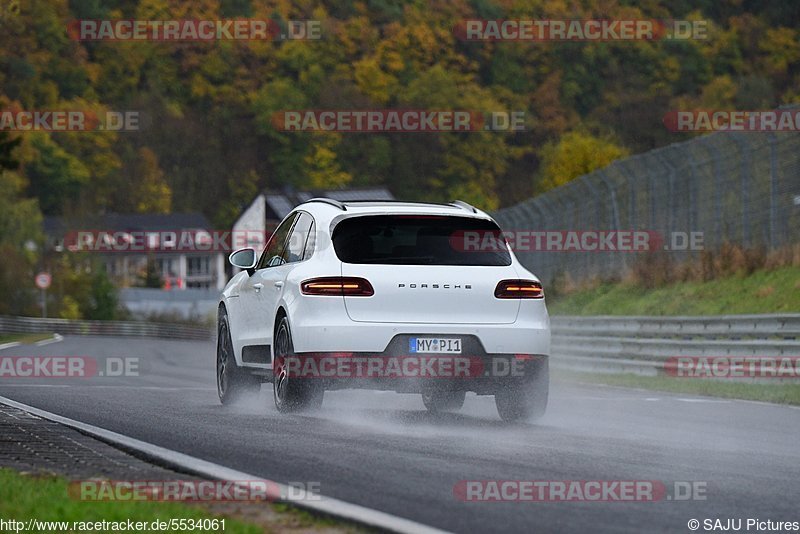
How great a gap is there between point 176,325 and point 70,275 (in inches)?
757

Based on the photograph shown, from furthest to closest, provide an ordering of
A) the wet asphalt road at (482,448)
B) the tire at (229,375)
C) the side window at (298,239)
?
the tire at (229,375) < the side window at (298,239) < the wet asphalt road at (482,448)

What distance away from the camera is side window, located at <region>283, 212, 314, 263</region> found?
1306cm

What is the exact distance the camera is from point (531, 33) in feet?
506

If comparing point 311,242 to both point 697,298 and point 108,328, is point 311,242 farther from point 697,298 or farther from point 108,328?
point 108,328

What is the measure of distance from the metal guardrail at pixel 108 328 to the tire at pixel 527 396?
67.4 metres

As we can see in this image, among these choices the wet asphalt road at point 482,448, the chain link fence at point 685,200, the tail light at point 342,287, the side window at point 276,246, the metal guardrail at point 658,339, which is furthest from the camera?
the chain link fence at point 685,200

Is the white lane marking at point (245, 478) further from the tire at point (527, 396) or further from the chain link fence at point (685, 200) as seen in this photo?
the chain link fence at point (685, 200)

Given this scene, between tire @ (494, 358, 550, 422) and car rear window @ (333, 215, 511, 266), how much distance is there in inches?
34.3

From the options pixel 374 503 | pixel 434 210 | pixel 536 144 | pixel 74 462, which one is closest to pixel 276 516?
pixel 374 503

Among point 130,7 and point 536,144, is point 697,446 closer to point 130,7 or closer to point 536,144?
point 536,144

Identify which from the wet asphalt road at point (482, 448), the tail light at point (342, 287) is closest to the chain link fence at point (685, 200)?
the wet asphalt road at point (482, 448)

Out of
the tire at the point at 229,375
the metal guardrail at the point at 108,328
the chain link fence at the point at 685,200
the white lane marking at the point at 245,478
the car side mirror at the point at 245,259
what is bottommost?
the metal guardrail at the point at 108,328

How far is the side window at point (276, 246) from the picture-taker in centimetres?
1378

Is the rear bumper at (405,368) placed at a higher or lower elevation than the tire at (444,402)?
higher
